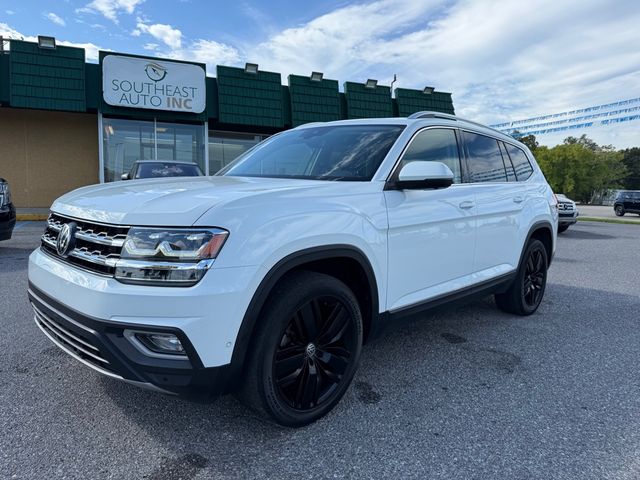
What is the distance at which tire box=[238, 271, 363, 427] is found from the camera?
226cm

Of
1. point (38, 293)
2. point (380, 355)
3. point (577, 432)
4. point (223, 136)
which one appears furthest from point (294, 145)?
point (223, 136)

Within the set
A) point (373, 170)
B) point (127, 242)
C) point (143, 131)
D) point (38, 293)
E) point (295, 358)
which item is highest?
point (143, 131)

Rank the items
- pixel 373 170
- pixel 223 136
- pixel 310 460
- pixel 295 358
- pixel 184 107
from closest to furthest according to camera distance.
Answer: pixel 310 460
pixel 295 358
pixel 373 170
pixel 184 107
pixel 223 136

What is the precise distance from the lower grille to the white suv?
11 millimetres

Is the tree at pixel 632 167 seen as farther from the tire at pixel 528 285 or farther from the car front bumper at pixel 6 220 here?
the car front bumper at pixel 6 220

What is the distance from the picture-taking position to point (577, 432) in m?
2.55

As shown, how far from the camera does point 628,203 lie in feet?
95.5

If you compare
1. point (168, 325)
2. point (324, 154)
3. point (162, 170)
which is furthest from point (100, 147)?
point (168, 325)

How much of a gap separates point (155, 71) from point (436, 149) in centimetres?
1507

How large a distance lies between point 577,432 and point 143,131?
56.6 feet

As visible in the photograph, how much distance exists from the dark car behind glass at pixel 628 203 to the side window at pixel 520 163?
29.8 m

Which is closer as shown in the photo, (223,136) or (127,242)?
(127,242)

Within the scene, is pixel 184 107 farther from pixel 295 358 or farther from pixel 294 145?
pixel 295 358

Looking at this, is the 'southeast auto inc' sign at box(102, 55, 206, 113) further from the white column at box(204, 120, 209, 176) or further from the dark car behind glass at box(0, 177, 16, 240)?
the dark car behind glass at box(0, 177, 16, 240)
